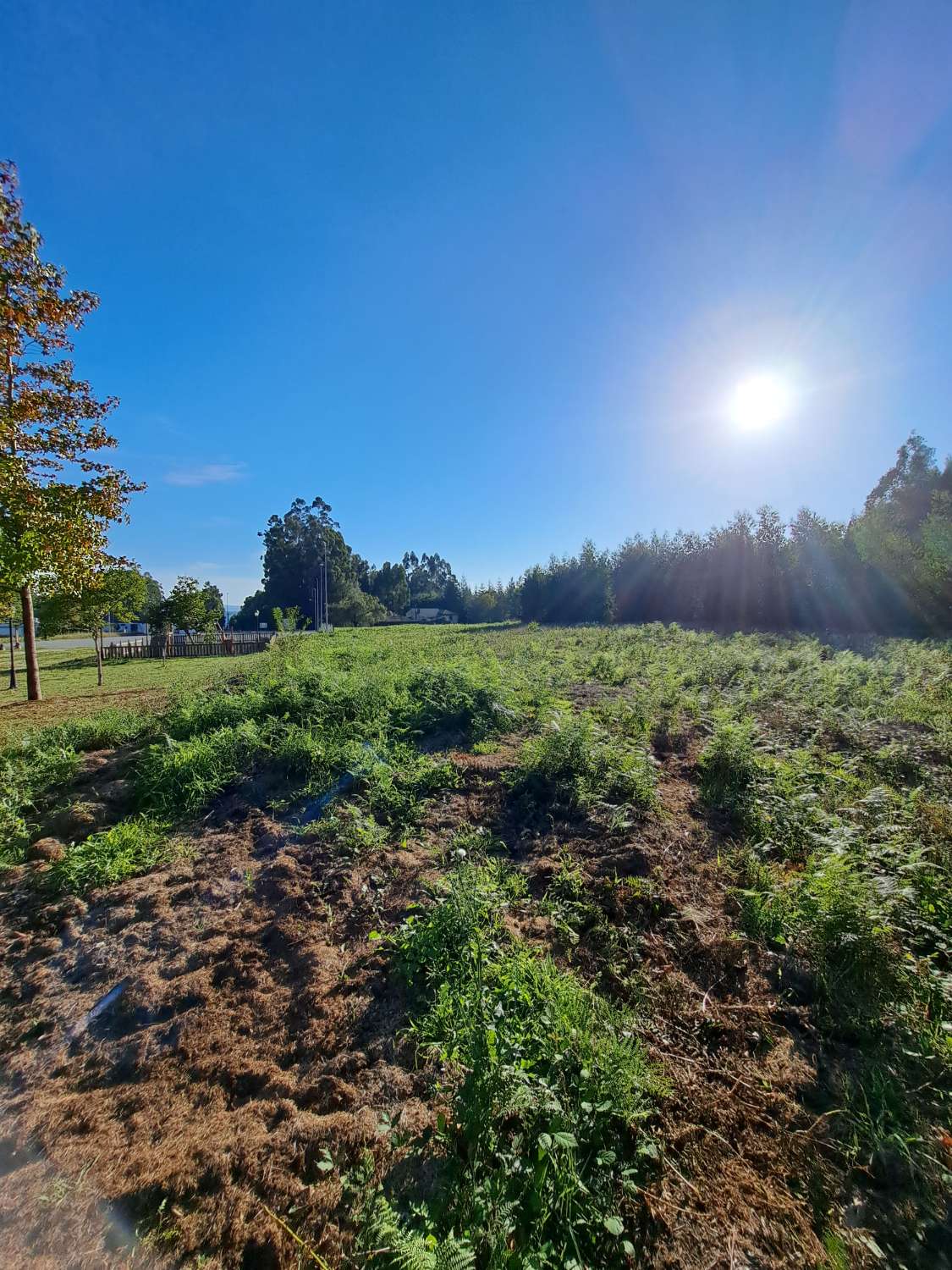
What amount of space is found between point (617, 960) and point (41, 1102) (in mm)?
2957

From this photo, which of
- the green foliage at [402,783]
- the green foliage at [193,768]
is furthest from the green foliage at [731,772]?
the green foliage at [193,768]

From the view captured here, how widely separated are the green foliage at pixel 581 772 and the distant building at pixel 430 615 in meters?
66.7

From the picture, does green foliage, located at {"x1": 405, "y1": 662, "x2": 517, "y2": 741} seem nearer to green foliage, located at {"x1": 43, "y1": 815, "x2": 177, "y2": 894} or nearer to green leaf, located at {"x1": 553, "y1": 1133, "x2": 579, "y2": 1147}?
green foliage, located at {"x1": 43, "y1": 815, "x2": 177, "y2": 894}

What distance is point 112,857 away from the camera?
12.5ft

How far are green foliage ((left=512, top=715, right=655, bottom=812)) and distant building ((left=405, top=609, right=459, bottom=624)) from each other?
66.7 meters

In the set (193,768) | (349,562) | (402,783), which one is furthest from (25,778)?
(349,562)

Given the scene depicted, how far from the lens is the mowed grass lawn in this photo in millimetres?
9234

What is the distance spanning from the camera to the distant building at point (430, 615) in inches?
2889

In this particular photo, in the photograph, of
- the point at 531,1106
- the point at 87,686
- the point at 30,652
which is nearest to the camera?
the point at 531,1106

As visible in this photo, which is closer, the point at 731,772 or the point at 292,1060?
the point at 292,1060

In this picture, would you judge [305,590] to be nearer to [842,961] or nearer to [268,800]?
[268,800]

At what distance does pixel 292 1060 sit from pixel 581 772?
3077mm

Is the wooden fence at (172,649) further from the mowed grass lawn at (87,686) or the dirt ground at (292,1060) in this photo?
the dirt ground at (292,1060)

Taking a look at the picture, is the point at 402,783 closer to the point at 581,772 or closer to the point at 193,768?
the point at 581,772
